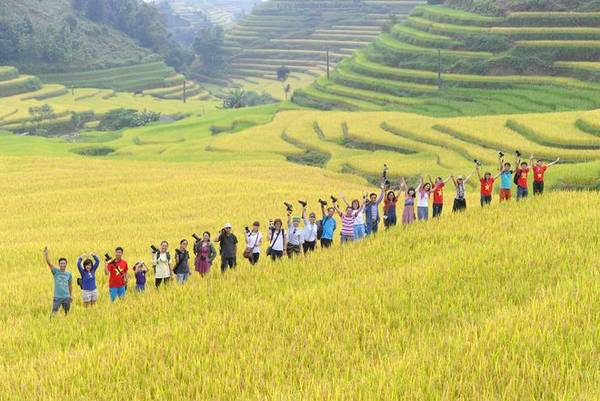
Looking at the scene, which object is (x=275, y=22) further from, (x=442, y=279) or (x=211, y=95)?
(x=442, y=279)

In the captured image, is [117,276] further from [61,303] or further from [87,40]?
A: [87,40]

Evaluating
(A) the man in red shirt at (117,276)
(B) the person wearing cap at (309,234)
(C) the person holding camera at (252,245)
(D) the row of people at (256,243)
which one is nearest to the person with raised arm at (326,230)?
(D) the row of people at (256,243)

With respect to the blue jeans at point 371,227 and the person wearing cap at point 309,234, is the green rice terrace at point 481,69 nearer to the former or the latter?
the blue jeans at point 371,227

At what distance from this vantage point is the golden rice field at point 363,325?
→ 6.63m

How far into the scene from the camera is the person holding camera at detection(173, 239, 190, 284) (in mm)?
12594

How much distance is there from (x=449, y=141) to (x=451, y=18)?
3670 centimetres

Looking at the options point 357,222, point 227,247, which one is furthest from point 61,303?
point 357,222

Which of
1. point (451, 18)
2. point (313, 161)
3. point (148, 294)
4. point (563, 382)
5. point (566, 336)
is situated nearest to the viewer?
point (563, 382)

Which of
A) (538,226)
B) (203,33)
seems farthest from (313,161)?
(203,33)

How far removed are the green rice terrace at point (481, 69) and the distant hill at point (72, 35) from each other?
57.9 meters

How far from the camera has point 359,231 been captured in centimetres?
1499

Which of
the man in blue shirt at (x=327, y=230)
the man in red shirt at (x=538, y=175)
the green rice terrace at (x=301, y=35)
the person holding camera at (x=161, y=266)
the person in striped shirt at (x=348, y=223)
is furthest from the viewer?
the green rice terrace at (x=301, y=35)

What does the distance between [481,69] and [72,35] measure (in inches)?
3306

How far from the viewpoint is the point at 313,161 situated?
46688 millimetres
